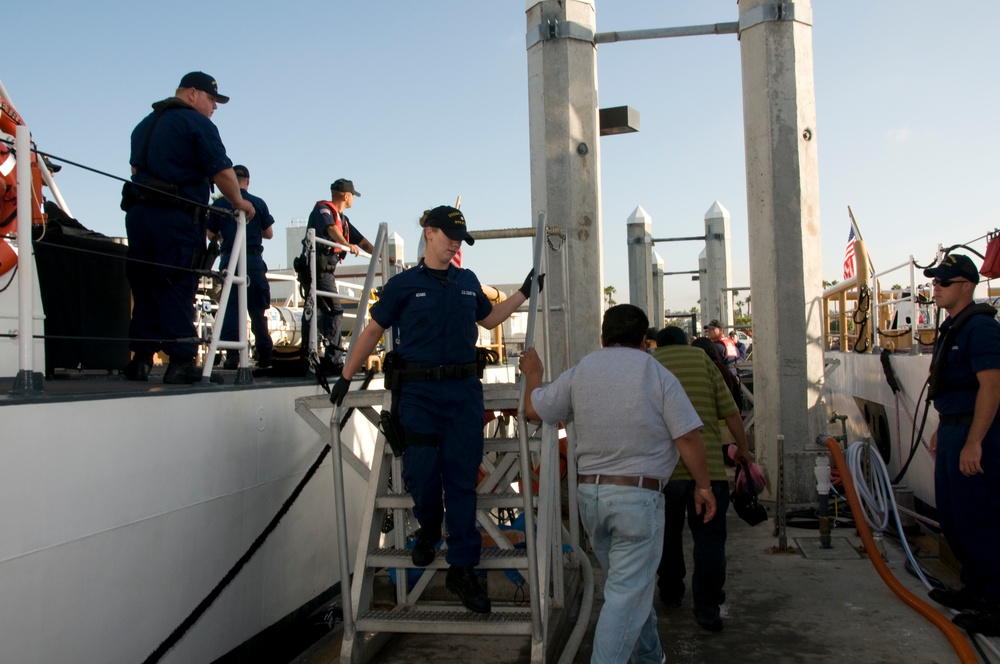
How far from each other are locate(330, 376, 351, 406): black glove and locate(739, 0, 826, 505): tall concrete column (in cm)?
545

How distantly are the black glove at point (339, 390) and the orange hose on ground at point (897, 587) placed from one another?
3.43 m

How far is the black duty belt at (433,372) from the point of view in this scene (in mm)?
3980

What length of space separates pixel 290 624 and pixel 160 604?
53.8 inches

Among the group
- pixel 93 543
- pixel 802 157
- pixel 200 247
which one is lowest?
pixel 93 543

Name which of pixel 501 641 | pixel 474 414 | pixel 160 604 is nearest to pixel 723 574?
pixel 501 641

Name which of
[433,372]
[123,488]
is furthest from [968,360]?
[123,488]

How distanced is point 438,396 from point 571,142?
190 inches

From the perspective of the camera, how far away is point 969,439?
4.60 metres

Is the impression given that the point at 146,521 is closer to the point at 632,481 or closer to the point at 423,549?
the point at 423,549

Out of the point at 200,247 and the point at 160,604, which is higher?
the point at 200,247

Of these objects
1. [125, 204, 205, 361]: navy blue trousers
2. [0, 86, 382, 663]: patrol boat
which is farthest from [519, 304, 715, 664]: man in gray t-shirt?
[125, 204, 205, 361]: navy blue trousers

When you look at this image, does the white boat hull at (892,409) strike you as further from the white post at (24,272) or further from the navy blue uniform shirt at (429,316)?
the white post at (24,272)

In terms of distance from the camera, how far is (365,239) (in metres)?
7.04

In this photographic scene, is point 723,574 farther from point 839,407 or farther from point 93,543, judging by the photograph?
point 839,407
